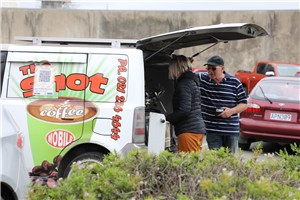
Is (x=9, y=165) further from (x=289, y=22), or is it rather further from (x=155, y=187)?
(x=289, y=22)

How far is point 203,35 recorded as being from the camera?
444 cm

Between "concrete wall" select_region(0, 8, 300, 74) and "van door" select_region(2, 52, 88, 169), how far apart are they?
58.2ft

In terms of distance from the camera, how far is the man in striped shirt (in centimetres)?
448

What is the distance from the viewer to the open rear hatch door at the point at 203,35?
390 cm

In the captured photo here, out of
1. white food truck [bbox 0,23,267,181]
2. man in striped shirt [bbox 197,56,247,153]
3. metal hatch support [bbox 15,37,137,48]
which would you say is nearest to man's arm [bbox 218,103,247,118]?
man in striped shirt [bbox 197,56,247,153]

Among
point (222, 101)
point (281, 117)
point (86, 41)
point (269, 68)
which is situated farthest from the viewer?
point (269, 68)

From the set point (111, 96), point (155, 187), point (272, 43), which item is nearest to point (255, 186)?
point (155, 187)

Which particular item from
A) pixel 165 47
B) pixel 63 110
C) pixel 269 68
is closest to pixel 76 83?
pixel 63 110

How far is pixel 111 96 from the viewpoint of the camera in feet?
13.5

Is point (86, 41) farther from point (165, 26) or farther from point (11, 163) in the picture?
point (165, 26)

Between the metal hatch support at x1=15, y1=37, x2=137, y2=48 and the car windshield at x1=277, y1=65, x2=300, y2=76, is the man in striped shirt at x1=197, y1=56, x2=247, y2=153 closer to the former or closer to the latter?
the metal hatch support at x1=15, y1=37, x2=137, y2=48

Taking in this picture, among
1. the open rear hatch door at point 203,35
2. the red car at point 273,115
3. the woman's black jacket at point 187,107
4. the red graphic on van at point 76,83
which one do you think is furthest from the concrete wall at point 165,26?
the red graphic on van at point 76,83

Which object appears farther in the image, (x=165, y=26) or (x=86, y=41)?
(x=165, y=26)

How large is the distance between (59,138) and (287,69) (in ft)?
43.2
